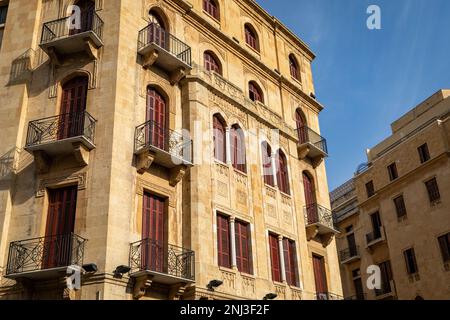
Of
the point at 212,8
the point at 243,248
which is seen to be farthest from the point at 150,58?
the point at 243,248

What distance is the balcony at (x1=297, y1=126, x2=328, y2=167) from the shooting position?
25.7 metres

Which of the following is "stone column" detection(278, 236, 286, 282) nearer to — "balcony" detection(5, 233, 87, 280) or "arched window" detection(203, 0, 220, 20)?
"balcony" detection(5, 233, 87, 280)

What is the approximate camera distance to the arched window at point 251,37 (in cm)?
2627

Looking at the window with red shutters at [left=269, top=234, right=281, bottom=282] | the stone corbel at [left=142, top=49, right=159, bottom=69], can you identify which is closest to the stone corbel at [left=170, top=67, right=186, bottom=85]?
the stone corbel at [left=142, top=49, right=159, bottom=69]

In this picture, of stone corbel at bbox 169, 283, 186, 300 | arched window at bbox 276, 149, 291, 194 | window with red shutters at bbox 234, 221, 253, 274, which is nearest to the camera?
stone corbel at bbox 169, 283, 186, 300

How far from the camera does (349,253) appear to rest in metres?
41.2

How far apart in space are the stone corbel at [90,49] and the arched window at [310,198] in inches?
475

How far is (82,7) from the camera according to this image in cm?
1995

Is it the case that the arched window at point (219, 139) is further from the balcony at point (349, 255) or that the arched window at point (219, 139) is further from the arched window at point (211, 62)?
the balcony at point (349, 255)

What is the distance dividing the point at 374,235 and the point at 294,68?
1569 cm

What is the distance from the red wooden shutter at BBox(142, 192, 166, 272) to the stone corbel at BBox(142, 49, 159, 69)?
4.86m
